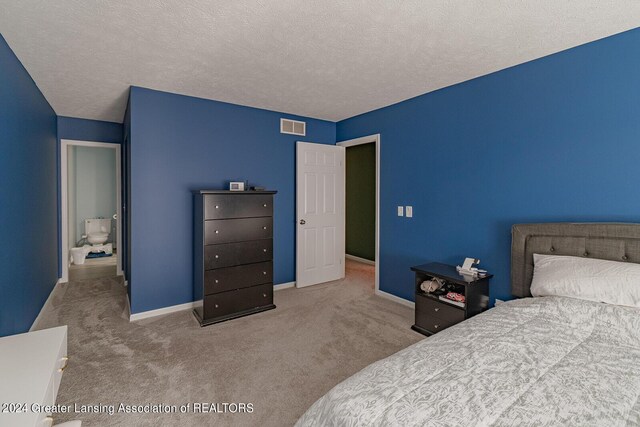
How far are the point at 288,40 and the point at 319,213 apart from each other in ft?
9.06

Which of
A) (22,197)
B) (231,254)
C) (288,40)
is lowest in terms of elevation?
(231,254)

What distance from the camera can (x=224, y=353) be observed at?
2715 mm

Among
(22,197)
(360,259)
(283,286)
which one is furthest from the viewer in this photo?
(360,259)

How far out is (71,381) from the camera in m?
2.29

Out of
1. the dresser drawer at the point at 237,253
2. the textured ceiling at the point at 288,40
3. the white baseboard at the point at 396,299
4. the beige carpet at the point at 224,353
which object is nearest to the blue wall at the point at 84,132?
the textured ceiling at the point at 288,40

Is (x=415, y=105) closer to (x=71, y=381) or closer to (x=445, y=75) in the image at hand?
(x=445, y=75)

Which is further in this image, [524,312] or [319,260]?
[319,260]

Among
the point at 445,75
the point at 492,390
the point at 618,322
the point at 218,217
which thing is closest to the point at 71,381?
the point at 218,217

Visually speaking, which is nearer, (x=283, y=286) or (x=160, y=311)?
(x=160, y=311)

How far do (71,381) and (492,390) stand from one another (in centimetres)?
271

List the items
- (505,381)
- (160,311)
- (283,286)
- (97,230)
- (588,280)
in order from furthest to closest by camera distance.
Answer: (97,230)
(283,286)
(160,311)
(588,280)
(505,381)

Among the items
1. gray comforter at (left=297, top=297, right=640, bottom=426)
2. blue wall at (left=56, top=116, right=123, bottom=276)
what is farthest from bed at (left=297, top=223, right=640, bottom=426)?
blue wall at (left=56, top=116, right=123, bottom=276)

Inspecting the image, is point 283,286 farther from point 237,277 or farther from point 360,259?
point 360,259

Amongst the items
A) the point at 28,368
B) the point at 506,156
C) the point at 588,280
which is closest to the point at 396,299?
the point at 506,156
